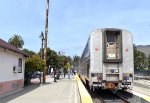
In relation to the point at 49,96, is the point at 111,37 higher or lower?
higher

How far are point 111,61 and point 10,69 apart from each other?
7.86m

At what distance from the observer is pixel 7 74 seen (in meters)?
24.2

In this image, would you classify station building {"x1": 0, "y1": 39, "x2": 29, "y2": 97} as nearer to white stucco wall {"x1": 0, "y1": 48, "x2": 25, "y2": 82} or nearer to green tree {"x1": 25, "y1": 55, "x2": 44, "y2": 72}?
white stucco wall {"x1": 0, "y1": 48, "x2": 25, "y2": 82}

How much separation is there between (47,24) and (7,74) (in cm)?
1571

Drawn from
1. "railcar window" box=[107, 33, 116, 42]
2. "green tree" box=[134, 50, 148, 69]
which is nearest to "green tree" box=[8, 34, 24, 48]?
"green tree" box=[134, 50, 148, 69]

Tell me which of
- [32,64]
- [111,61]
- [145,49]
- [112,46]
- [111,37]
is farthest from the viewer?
[145,49]

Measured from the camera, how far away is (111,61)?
68.8 ft

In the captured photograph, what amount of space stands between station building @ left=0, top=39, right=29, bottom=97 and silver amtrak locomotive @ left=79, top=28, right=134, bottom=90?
536 centimetres

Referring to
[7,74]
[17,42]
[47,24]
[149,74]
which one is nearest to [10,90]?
[7,74]

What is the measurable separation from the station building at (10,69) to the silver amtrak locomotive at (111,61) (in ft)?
17.6

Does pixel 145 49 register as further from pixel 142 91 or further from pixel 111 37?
pixel 111 37

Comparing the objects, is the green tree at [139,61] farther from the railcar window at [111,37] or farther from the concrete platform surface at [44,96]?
the railcar window at [111,37]

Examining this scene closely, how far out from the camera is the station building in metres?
22.7

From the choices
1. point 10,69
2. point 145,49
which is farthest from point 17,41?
point 145,49
